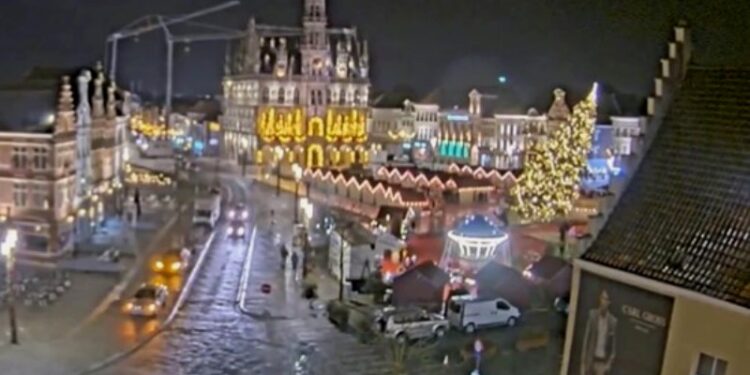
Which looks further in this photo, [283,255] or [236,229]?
[236,229]

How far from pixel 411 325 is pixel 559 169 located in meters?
13.9

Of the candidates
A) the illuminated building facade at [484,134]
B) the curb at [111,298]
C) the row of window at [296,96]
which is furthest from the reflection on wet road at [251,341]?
the row of window at [296,96]

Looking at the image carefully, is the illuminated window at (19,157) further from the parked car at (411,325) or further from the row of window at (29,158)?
the parked car at (411,325)

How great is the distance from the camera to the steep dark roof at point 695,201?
8.46m

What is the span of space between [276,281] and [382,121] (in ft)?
174

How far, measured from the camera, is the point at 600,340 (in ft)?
30.3

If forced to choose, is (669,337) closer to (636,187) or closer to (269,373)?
(636,187)

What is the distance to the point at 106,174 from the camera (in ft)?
123

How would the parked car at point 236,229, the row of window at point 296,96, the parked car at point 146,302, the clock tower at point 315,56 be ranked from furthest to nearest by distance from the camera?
1. the clock tower at point 315,56
2. the row of window at point 296,96
3. the parked car at point 236,229
4. the parked car at point 146,302

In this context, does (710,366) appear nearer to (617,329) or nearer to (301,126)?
(617,329)

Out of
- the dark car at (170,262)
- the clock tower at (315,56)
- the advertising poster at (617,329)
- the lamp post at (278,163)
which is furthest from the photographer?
the clock tower at (315,56)

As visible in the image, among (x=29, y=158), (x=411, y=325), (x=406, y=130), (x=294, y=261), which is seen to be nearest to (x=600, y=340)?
(x=411, y=325)

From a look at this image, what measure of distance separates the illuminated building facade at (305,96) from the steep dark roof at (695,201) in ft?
179

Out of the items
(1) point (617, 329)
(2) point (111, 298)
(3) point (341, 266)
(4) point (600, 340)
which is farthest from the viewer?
(3) point (341, 266)
